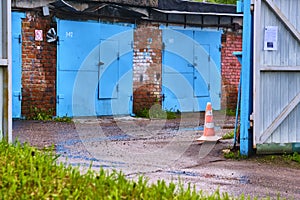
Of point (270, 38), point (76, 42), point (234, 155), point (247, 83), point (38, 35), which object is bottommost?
point (234, 155)

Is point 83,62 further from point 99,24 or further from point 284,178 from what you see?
point 284,178

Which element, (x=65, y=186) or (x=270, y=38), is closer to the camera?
(x=65, y=186)

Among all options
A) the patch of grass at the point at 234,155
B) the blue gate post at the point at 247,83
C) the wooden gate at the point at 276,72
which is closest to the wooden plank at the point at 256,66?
the wooden gate at the point at 276,72

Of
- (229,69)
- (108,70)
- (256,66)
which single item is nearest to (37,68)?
(108,70)

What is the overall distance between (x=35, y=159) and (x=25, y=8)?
841cm

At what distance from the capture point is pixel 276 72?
823 cm

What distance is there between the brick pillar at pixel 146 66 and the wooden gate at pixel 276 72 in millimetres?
7375

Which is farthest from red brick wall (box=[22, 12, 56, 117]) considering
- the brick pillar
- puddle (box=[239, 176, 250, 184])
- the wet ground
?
puddle (box=[239, 176, 250, 184])

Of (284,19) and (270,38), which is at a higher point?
(284,19)

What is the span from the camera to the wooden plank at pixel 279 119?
26.7ft

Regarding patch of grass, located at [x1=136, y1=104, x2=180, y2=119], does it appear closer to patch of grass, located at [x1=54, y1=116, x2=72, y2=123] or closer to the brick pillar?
the brick pillar

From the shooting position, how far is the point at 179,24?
16281mm

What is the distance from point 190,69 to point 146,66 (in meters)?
1.52

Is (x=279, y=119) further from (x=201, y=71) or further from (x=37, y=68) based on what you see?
(x=201, y=71)
